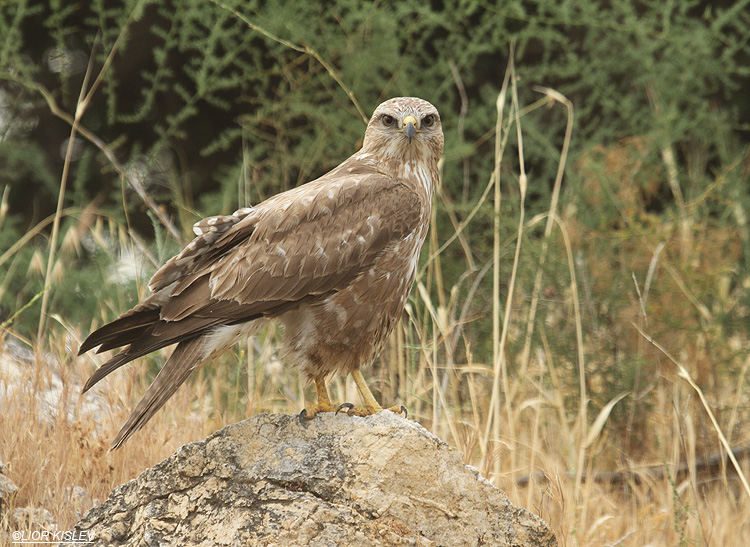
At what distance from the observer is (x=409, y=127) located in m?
3.46

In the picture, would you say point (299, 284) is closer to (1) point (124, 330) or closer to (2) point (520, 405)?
(1) point (124, 330)

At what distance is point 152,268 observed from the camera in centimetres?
568

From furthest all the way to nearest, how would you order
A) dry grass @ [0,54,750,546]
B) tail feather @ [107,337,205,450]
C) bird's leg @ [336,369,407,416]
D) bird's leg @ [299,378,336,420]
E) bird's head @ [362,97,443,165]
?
bird's head @ [362,97,443,165]
dry grass @ [0,54,750,546]
bird's leg @ [336,369,407,416]
bird's leg @ [299,378,336,420]
tail feather @ [107,337,205,450]

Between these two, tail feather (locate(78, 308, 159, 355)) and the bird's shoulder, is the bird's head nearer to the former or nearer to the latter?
the bird's shoulder

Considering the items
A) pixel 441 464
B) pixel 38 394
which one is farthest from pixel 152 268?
pixel 441 464

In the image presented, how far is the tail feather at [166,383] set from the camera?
278cm

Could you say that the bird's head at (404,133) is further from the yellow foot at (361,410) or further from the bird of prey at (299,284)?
the yellow foot at (361,410)

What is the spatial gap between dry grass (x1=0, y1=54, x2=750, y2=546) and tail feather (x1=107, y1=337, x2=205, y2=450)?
1.80ft

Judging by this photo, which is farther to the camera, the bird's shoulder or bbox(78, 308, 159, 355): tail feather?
the bird's shoulder

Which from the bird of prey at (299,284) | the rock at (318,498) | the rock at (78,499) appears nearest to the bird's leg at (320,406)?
the bird of prey at (299,284)

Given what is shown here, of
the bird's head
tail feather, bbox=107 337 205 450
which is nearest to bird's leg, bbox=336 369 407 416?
tail feather, bbox=107 337 205 450

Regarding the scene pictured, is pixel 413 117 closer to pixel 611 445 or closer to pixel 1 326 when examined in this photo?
pixel 1 326

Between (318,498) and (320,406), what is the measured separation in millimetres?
418

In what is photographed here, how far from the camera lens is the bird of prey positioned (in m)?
3.02
